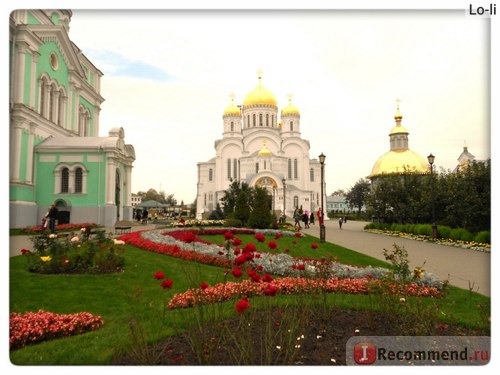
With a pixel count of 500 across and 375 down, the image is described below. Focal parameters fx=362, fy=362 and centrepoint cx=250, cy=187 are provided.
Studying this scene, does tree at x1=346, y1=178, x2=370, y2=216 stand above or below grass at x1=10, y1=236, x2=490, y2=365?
above

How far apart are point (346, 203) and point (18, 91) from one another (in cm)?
5831

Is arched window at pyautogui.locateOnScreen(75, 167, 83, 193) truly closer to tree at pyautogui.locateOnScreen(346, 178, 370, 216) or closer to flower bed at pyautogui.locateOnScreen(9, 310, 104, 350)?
flower bed at pyautogui.locateOnScreen(9, 310, 104, 350)

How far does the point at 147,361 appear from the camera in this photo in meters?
3.04

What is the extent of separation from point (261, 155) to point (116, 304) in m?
39.5

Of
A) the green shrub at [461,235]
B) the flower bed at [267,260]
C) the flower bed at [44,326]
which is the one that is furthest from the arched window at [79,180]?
the green shrub at [461,235]

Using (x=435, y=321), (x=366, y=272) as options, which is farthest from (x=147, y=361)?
(x=366, y=272)

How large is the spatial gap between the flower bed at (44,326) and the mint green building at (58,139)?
1.01m

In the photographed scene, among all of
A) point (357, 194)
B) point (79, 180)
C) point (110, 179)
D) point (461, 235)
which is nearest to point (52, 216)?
point (79, 180)

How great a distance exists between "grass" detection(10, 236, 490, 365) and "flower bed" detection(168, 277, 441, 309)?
0.15 metres

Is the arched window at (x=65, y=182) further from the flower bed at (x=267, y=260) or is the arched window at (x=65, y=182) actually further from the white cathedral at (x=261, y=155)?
the white cathedral at (x=261, y=155)

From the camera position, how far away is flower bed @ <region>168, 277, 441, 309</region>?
13.5 ft

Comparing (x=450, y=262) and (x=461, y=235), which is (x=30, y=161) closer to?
(x=450, y=262)

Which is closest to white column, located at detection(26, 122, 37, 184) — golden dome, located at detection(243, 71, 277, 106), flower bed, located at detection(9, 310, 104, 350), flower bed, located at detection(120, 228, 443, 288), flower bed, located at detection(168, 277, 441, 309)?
flower bed, located at detection(9, 310, 104, 350)

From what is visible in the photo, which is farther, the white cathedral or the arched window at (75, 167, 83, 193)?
the white cathedral
